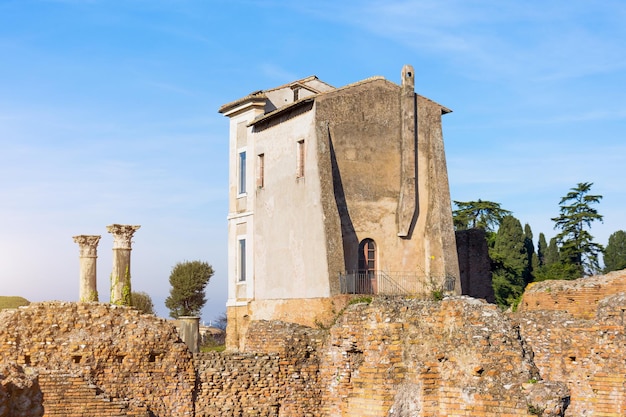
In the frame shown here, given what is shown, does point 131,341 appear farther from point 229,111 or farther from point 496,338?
point 229,111

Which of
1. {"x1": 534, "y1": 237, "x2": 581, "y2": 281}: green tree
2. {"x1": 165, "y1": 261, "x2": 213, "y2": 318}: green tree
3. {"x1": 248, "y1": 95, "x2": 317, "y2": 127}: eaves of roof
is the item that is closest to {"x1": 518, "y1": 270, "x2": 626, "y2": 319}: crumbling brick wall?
{"x1": 248, "y1": 95, "x2": 317, "y2": 127}: eaves of roof

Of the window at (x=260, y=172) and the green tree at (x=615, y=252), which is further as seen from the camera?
→ the green tree at (x=615, y=252)

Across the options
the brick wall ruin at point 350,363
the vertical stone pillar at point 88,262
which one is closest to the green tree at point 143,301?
the vertical stone pillar at point 88,262

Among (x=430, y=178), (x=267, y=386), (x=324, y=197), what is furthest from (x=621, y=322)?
(x=430, y=178)

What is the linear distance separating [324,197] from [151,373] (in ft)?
24.0

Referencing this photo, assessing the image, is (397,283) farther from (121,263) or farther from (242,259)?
(121,263)

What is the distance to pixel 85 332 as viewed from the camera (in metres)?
16.7

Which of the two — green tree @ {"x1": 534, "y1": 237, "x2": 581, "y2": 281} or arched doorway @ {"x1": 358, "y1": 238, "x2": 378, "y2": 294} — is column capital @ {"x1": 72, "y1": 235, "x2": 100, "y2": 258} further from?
green tree @ {"x1": 534, "y1": 237, "x2": 581, "y2": 281}

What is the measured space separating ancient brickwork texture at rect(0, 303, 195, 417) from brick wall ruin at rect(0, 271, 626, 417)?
2cm

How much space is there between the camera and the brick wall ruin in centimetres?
1128

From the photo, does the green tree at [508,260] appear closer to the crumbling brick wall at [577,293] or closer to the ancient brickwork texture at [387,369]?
the crumbling brick wall at [577,293]

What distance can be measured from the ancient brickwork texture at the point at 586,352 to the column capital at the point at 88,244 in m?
14.8

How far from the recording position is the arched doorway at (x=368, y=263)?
23500 mm

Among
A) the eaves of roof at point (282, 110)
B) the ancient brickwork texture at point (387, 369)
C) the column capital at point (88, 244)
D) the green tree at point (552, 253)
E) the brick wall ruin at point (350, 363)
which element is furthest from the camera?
the green tree at point (552, 253)
